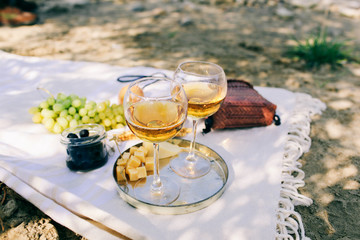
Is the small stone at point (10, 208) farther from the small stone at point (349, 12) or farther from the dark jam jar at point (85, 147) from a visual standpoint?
the small stone at point (349, 12)

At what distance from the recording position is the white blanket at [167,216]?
137 centimetres

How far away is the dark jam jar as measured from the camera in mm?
1539

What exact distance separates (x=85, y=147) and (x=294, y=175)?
4.82ft

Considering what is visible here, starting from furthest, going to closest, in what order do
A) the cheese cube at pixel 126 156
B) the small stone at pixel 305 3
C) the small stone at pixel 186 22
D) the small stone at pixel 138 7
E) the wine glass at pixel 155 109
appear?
the small stone at pixel 305 3 < the small stone at pixel 138 7 < the small stone at pixel 186 22 < the cheese cube at pixel 126 156 < the wine glass at pixel 155 109

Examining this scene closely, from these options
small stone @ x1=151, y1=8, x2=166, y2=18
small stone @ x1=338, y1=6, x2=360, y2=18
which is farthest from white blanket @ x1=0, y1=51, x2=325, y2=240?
small stone @ x1=338, y1=6, x2=360, y2=18

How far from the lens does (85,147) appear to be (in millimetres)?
1550

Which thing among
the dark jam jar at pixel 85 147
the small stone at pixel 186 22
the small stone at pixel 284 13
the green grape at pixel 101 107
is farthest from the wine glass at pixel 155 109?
the small stone at pixel 284 13

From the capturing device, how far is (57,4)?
720cm

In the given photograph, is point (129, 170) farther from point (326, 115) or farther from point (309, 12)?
point (309, 12)

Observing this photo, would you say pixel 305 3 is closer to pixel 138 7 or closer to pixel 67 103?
pixel 138 7

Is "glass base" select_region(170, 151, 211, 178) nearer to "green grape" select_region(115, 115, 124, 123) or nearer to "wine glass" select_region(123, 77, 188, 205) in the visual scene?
"wine glass" select_region(123, 77, 188, 205)

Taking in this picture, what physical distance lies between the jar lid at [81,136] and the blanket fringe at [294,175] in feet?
3.49

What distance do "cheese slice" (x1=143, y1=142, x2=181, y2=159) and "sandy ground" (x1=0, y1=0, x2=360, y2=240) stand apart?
63cm

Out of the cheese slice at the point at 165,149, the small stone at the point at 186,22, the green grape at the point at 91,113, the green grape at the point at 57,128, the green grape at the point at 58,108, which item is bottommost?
the small stone at the point at 186,22
